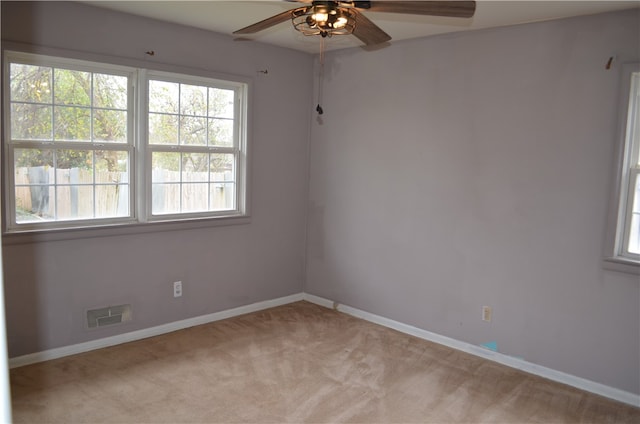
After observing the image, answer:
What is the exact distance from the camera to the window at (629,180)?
305cm

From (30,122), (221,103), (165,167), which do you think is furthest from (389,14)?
(30,122)

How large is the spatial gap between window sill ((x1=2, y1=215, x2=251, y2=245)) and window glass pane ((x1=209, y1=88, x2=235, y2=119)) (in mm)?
908

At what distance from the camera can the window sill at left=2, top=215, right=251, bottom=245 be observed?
327cm

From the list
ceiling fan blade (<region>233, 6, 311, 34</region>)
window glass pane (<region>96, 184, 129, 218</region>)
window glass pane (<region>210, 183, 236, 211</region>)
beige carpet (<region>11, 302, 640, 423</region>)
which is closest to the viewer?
ceiling fan blade (<region>233, 6, 311, 34</region>)

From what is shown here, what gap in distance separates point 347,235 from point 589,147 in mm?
2198

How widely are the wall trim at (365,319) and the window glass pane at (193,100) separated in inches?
69.1

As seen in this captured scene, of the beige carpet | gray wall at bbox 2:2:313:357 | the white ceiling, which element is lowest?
the beige carpet

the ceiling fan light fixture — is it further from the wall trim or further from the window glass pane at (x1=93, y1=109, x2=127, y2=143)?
the wall trim

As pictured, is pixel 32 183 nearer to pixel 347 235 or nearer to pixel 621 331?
pixel 347 235

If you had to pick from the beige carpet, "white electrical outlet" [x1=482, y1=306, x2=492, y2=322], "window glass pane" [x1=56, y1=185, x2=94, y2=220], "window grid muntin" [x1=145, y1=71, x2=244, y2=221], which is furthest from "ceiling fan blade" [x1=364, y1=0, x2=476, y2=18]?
"window glass pane" [x1=56, y1=185, x2=94, y2=220]

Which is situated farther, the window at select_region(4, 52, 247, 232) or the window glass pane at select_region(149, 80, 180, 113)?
the window glass pane at select_region(149, 80, 180, 113)

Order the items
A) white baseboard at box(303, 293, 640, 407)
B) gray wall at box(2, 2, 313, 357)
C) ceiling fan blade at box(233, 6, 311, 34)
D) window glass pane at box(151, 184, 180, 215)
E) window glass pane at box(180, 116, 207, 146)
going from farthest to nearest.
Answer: window glass pane at box(180, 116, 207, 146)
window glass pane at box(151, 184, 180, 215)
gray wall at box(2, 2, 313, 357)
white baseboard at box(303, 293, 640, 407)
ceiling fan blade at box(233, 6, 311, 34)

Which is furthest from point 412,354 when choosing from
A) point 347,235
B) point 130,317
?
point 130,317

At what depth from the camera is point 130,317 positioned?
386 centimetres
